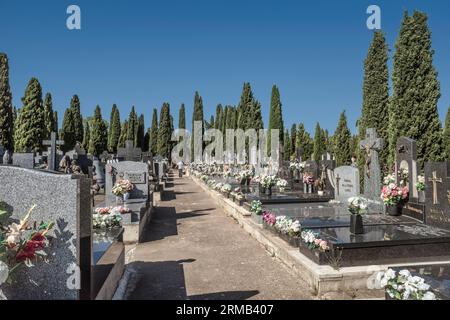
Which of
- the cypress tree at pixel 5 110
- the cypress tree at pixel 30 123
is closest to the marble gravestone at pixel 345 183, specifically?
the cypress tree at pixel 30 123

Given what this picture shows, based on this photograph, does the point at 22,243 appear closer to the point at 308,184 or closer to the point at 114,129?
the point at 308,184

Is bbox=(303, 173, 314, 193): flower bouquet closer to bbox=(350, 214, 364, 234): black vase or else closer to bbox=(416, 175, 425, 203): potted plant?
bbox=(416, 175, 425, 203): potted plant

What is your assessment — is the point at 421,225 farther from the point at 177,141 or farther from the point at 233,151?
the point at 177,141

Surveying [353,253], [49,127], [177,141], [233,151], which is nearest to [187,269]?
[353,253]

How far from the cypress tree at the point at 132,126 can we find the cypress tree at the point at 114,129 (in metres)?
1.71

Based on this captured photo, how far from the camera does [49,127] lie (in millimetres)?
43875

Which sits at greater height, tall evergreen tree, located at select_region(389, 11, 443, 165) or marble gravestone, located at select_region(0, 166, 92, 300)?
tall evergreen tree, located at select_region(389, 11, 443, 165)

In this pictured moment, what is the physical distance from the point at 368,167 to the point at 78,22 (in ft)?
29.4

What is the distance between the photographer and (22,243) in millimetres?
3148

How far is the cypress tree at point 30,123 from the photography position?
3294 cm

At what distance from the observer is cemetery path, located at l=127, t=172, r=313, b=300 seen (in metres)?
5.23

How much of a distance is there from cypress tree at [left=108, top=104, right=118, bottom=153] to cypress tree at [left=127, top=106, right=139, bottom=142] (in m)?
1.71

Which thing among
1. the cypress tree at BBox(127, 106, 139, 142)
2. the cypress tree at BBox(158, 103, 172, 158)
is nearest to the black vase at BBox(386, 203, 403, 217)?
the cypress tree at BBox(127, 106, 139, 142)

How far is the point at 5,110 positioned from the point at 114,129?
27.8 m
